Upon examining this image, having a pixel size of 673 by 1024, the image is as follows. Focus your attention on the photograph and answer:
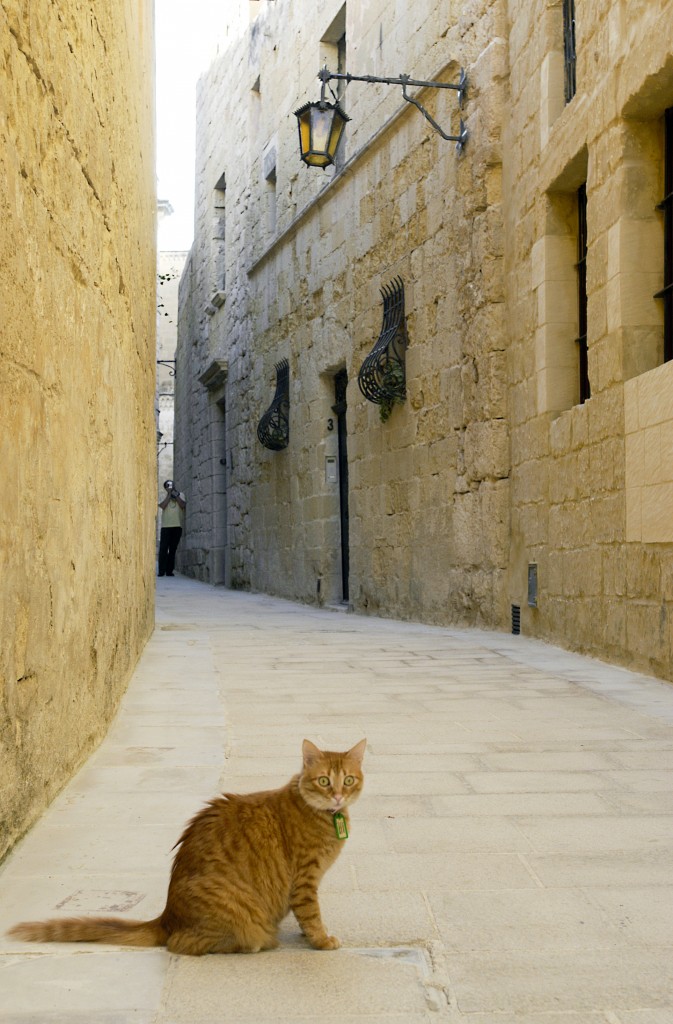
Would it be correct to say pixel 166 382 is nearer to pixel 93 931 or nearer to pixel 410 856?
pixel 410 856

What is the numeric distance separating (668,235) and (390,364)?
395 centimetres

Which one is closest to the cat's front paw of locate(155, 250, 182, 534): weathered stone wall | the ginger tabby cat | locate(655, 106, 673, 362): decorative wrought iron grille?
the ginger tabby cat

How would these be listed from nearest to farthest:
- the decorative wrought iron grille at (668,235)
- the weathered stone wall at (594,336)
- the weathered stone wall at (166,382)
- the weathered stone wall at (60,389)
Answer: the weathered stone wall at (60,389), the weathered stone wall at (594,336), the decorative wrought iron grille at (668,235), the weathered stone wall at (166,382)

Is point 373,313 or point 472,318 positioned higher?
point 373,313

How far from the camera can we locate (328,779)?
6.76 ft

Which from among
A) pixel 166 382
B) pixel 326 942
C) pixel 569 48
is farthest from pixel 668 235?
pixel 166 382

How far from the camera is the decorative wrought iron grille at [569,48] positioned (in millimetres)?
6898

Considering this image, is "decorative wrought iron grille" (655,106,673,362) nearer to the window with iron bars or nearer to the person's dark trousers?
the window with iron bars

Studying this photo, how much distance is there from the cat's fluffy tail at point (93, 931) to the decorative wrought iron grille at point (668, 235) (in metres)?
4.55

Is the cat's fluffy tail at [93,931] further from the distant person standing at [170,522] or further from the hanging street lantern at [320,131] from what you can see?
the distant person standing at [170,522]

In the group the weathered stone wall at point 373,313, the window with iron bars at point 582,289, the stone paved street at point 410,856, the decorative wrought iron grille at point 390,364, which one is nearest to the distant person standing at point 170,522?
the weathered stone wall at point 373,313

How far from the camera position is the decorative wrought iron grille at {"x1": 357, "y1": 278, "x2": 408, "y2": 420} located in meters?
9.44

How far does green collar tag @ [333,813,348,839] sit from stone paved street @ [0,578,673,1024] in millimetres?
208

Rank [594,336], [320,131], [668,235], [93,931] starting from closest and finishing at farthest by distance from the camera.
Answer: [93,931] < [668,235] < [594,336] < [320,131]
